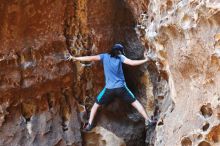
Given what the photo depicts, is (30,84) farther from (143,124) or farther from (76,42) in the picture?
(143,124)

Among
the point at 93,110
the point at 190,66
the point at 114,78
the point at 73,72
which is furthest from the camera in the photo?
the point at 73,72

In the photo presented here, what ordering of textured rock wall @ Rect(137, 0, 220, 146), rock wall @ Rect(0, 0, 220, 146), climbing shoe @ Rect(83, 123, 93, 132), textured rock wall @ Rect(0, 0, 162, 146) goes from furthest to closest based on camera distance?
climbing shoe @ Rect(83, 123, 93, 132), textured rock wall @ Rect(0, 0, 162, 146), rock wall @ Rect(0, 0, 220, 146), textured rock wall @ Rect(137, 0, 220, 146)

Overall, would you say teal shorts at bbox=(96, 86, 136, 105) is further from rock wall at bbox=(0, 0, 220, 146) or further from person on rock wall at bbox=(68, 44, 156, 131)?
rock wall at bbox=(0, 0, 220, 146)

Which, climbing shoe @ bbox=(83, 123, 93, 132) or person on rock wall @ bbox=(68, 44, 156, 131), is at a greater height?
person on rock wall @ bbox=(68, 44, 156, 131)

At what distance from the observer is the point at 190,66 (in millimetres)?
3711

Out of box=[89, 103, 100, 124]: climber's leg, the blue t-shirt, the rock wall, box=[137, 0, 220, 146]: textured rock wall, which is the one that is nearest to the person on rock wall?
the blue t-shirt

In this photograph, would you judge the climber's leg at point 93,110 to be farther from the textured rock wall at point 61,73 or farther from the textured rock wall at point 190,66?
the textured rock wall at point 190,66

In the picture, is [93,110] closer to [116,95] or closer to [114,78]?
[116,95]

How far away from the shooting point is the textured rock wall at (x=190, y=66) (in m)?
3.41

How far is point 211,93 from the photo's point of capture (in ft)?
11.4

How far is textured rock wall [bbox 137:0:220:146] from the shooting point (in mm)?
3410

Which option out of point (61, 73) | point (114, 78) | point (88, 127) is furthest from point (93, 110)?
point (61, 73)

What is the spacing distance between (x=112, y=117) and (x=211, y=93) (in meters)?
2.39

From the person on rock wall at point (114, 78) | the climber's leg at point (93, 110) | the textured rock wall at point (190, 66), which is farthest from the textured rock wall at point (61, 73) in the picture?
the textured rock wall at point (190, 66)
